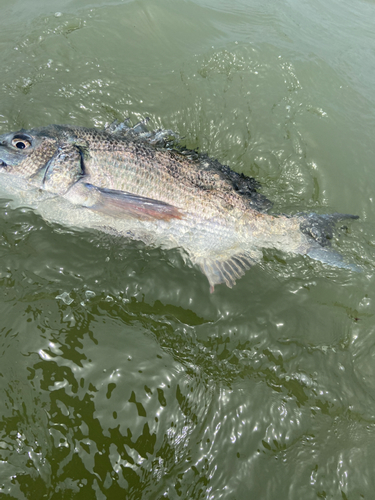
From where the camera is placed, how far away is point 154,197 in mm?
3326

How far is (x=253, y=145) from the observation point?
4.89 meters

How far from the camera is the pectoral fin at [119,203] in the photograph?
3.18m

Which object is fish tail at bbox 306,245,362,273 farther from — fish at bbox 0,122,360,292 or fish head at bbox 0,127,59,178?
fish head at bbox 0,127,59,178

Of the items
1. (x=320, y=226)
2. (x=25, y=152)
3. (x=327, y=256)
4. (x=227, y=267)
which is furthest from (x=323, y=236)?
(x=25, y=152)

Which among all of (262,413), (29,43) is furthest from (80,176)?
(29,43)

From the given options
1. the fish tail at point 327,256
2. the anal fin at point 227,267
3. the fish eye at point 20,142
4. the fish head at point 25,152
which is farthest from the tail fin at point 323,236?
the fish eye at point 20,142

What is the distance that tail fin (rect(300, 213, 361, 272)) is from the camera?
3.53 m

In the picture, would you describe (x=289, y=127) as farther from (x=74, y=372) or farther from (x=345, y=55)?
(x=74, y=372)

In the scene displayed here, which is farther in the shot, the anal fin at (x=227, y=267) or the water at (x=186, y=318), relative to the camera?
the anal fin at (x=227, y=267)

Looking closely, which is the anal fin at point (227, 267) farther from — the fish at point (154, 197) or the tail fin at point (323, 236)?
the tail fin at point (323, 236)

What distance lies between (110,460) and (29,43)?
6.30 meters

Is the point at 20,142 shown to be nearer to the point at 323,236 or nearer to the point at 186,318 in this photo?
the point at 186,318

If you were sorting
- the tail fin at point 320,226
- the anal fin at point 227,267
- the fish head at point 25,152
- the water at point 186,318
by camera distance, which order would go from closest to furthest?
the water at point 186,318 < the fish head at point 25,152 < the anal fin at point 227,267 < the tail fin at point 320,226

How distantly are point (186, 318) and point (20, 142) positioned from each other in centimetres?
238
